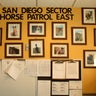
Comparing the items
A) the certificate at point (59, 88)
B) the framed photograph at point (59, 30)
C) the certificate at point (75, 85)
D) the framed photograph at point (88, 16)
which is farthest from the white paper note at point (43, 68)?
the framed photograph at point (88, 16)

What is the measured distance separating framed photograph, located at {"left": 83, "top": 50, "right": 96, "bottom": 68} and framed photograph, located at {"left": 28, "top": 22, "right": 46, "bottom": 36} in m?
0.82

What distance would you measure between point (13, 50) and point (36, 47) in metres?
0.40

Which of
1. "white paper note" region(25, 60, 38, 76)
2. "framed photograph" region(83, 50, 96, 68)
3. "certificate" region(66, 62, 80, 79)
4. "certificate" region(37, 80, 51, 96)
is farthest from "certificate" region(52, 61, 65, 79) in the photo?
"framed photograph" region(83, 50, 96, 68)

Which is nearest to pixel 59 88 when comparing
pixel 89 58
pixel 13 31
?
pixel 89 58

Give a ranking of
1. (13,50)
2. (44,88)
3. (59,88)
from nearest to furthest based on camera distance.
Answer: (44,88)
(59,88)
(13,50)

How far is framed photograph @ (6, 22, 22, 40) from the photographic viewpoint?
3.77 meters

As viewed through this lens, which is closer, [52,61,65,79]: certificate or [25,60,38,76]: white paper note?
[25,60,38,76]: white paper note

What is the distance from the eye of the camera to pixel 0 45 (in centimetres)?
375

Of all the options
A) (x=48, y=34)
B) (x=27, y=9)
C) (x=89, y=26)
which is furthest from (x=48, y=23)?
(x=89, y=26)

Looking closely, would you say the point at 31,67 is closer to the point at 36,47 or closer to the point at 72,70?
the point at 36,47

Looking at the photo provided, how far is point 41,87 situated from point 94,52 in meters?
1.18

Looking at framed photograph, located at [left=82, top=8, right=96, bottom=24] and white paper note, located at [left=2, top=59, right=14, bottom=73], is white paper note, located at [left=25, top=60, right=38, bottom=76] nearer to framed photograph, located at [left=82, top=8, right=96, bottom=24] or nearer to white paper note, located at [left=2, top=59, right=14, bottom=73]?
white paper note, located at [left=2, top=59, right=14, bottom=73]

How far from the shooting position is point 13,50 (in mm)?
3746

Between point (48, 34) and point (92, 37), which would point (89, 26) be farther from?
point (48, 34)
